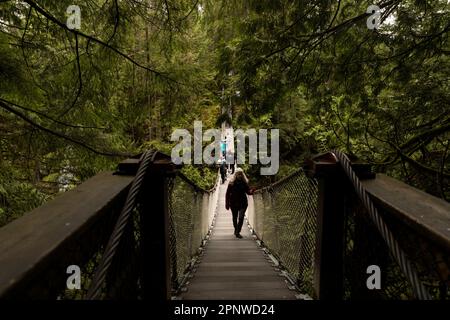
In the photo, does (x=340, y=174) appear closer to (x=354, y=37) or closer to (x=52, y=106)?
(x=354, y=37)

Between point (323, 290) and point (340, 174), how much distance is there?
2.18 feet

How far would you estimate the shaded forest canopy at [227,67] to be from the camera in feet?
9.12

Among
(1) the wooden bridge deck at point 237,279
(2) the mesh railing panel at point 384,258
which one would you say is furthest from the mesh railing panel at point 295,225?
(2) the mesh railing panel at point 384,258

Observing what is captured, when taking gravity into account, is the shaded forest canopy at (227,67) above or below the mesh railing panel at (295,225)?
above

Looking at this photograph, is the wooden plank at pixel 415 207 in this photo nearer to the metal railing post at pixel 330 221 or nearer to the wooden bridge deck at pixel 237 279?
the metal railing post at pixel 330 221

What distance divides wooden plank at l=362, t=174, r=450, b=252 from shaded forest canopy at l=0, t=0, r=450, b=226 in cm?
158

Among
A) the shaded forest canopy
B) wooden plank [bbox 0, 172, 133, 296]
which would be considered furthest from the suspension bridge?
the shaded forest canopy

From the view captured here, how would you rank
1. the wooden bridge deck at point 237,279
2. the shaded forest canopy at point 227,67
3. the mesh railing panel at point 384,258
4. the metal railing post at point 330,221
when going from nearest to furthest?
the mesh railing panel at point 384,258 → the metal railing post at point 330,221 → the wooden bridge deck at point 237,279 → the shaded forest canopy at point 227,67

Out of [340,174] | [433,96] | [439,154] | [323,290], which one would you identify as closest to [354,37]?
Result: [433,96]

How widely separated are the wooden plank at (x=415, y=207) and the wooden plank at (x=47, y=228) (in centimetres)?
97

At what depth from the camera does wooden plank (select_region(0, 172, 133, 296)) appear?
729mm

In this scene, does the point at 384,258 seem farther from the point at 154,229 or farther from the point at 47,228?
the point at 47,228

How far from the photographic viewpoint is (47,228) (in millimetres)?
938

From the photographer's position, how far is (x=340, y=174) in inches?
66.2
